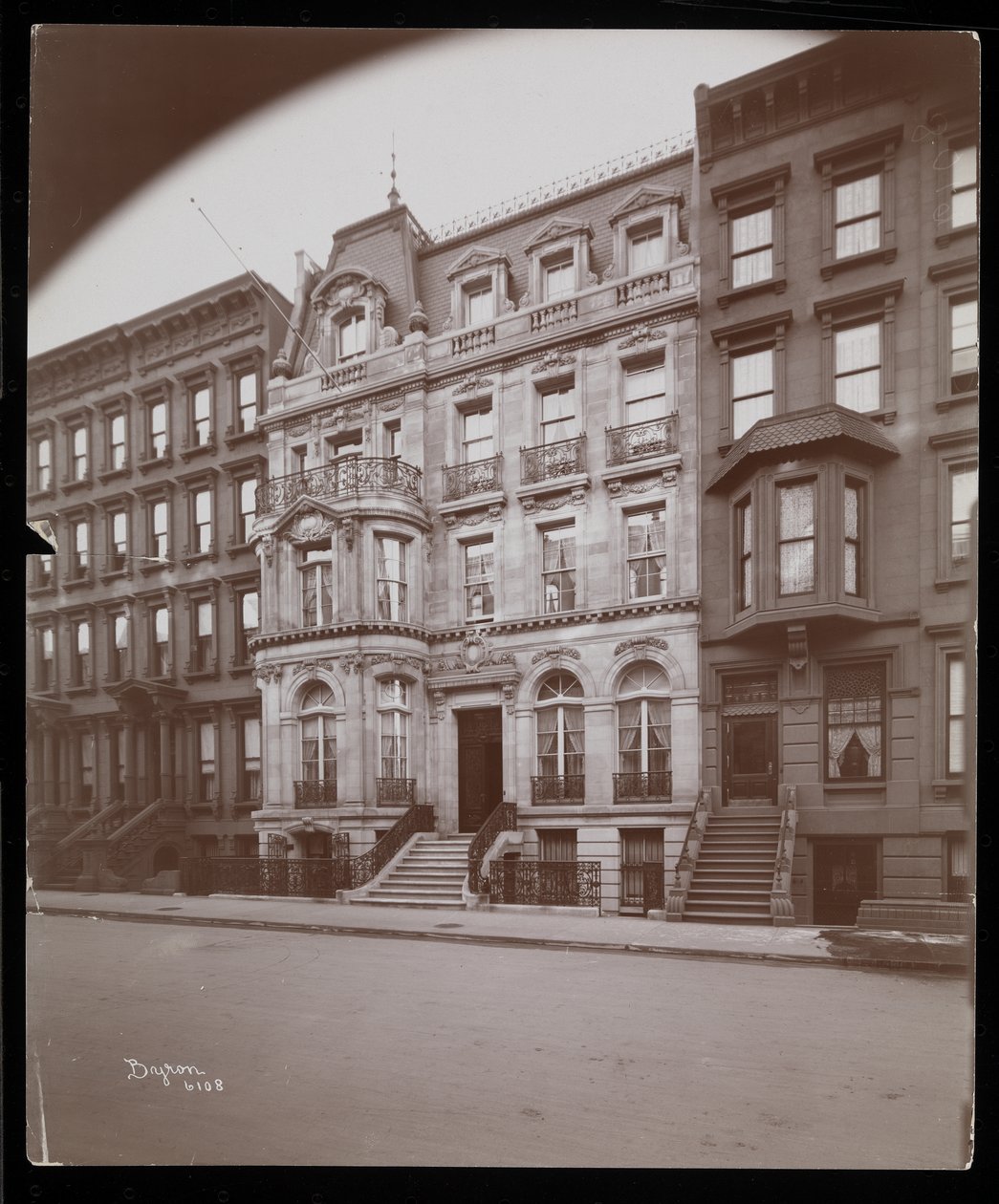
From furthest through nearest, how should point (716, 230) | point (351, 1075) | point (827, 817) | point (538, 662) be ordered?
point (538, 662) < point (716, 230) < point (827, 817) < point (351, 1075)

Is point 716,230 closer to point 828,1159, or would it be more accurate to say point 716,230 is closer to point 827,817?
point 827,817

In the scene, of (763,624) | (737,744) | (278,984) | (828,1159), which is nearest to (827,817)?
(737,744)

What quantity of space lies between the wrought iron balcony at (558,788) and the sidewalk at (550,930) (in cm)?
78

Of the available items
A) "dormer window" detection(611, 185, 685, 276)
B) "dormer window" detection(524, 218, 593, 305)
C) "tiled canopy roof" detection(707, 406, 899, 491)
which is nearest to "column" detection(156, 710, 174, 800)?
"dormer window" detection(524, 218, 593, 305)

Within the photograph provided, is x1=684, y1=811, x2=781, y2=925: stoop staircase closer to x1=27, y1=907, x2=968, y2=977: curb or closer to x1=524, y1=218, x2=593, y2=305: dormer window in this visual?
x1=27, y1=907, x2=968, y2=977: curb

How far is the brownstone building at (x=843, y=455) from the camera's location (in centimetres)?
477

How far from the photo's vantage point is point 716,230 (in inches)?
211

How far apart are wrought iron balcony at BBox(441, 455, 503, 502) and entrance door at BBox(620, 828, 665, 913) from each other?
8.74ft

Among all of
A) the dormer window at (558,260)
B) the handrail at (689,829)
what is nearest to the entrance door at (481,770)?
the handrail at (689,829)

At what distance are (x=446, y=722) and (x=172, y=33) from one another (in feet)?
16.1

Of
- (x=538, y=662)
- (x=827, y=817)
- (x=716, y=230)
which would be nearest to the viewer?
(x=827, y=817)

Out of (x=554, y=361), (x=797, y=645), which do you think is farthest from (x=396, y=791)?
(x=554, y=361)

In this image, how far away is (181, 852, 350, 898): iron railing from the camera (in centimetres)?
566

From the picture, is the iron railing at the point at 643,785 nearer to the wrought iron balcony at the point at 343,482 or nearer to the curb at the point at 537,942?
the curb at the point at 537,942
